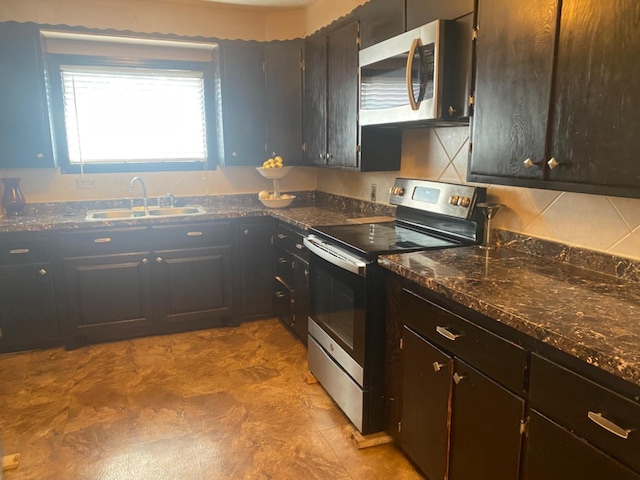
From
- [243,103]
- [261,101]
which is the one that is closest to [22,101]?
[243,103]

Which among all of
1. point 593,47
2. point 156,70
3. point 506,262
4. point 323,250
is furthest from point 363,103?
point 156,70

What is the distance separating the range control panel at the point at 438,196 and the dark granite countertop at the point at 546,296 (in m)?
0.23

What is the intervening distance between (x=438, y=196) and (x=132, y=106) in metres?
2.55

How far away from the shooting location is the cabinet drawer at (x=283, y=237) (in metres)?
3.30

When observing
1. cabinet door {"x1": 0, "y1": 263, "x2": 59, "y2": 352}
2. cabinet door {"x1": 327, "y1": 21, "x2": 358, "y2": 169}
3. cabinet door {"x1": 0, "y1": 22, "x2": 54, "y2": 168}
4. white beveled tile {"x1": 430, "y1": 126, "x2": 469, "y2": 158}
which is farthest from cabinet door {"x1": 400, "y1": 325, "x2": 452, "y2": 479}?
cabinet door {"x1": 0, "y1": 22, "x2": 54, "y2": 168}

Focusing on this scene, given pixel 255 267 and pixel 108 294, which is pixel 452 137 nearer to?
pixel 255 267

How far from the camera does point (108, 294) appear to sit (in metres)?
3.31

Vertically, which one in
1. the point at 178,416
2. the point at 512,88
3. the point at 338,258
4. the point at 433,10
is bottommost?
the point at 178,416

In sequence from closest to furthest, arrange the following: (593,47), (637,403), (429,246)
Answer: (637,403) → (593,47) → (429,246)

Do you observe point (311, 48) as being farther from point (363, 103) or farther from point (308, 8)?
point (363, 103)

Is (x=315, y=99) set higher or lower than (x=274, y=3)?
lower

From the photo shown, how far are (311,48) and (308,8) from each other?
0.50 m

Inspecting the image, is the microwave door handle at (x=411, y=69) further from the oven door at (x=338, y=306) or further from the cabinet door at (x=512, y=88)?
the oven door at (x=338, y=306)

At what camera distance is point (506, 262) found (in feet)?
6.40
